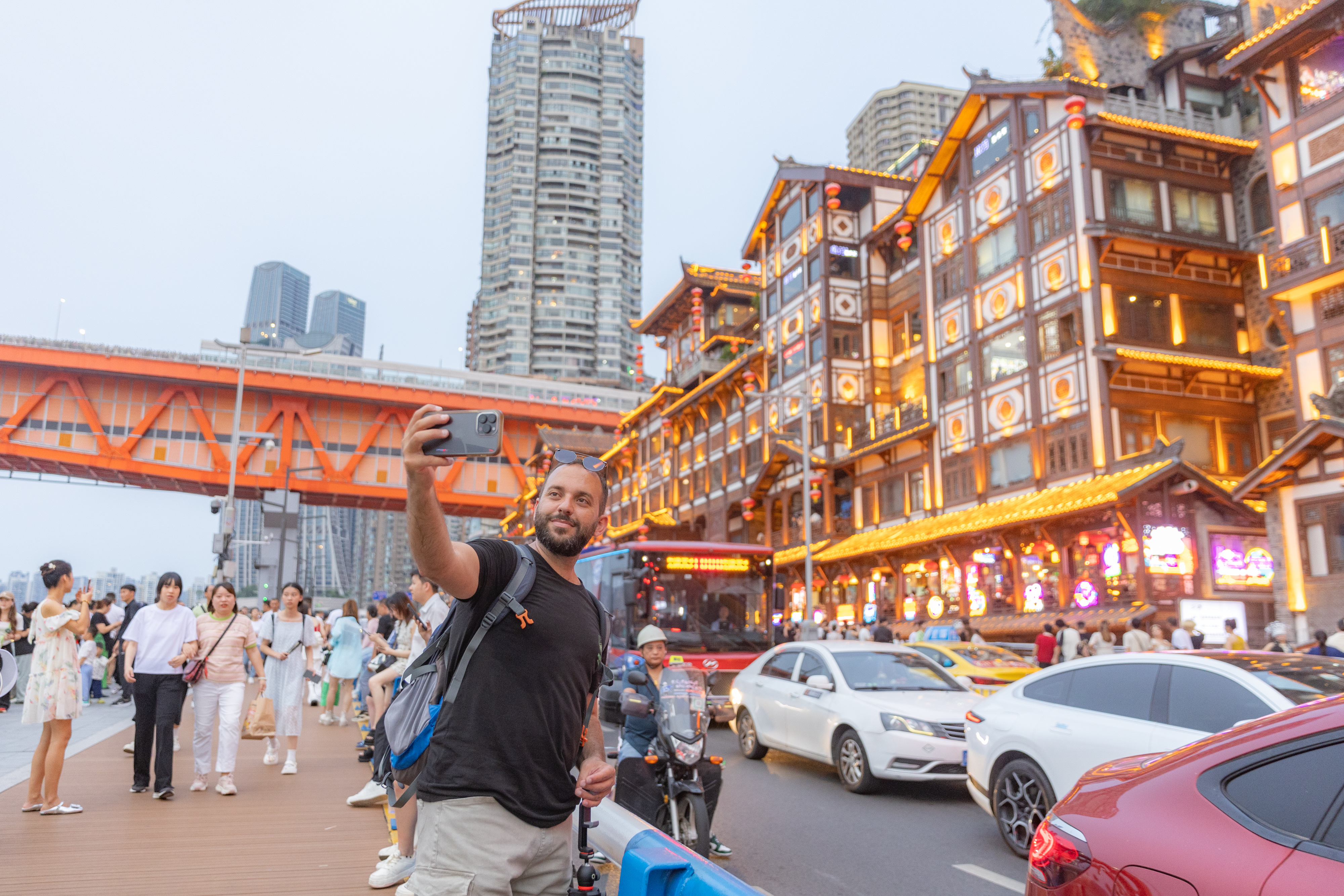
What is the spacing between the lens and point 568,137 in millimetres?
140125

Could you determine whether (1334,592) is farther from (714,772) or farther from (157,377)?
(157,377)

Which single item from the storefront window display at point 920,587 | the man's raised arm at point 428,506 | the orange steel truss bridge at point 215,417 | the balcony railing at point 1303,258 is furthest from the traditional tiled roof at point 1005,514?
the orange steel truss bridge at point 215,417

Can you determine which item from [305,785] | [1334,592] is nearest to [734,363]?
[1334,592]

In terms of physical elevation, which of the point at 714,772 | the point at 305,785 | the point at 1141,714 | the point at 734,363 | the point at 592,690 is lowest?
the point at 305,785

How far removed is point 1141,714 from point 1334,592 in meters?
19.1

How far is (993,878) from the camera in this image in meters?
6.86

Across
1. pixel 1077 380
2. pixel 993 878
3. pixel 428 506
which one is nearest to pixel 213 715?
pixel 993 878

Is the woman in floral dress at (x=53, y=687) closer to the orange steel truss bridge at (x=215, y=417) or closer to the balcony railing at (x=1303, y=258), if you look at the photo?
the balcony railing at (x=1303, y=258)

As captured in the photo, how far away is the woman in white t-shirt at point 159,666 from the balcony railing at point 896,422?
28.0 meters

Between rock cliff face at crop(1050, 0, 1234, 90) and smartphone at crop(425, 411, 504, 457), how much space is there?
37.7 m

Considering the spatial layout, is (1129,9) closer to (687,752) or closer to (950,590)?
(950,590)

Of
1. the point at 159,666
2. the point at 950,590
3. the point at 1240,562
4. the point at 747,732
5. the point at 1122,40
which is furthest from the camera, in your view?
the point at 1122,40

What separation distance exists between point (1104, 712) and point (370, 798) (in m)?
6.06

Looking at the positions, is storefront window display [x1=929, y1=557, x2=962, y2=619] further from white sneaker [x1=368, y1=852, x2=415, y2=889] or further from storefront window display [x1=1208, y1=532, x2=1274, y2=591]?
white sneaker [x1=368, y1=852, x2=415, y2=889]
